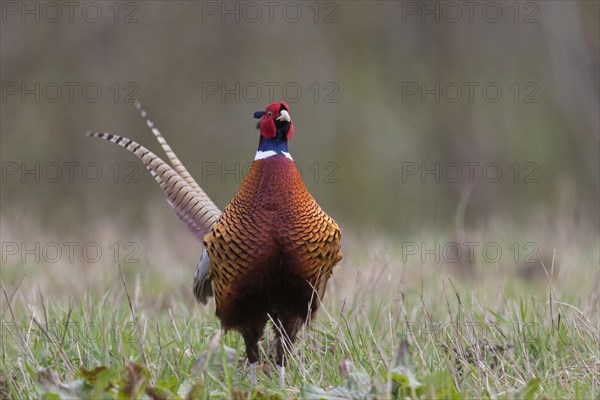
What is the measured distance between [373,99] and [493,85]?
2.17 metres

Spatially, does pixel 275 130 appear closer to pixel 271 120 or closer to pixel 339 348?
pixel 271 120

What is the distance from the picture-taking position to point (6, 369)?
3398 millimetres

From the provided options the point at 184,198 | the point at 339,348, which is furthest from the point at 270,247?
the point at 184,198

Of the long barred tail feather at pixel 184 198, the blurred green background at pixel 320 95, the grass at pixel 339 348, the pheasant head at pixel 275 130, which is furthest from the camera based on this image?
the blurred green background at pixel 320 95

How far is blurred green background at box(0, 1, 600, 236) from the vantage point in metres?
12.6

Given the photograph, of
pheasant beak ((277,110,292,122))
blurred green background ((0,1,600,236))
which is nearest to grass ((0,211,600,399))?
pheasant beak ((277,110,292,122))

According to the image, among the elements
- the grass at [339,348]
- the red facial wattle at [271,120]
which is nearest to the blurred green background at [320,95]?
the grass at [339,348]

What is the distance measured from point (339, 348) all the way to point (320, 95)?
10.9 m

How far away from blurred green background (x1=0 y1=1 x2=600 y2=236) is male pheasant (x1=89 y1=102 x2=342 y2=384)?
24.9ft

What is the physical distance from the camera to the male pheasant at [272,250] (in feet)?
12.6

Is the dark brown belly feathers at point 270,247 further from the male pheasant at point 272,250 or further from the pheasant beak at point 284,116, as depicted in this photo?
the pheasant beak at point 284,116

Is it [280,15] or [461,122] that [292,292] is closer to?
[461,122]

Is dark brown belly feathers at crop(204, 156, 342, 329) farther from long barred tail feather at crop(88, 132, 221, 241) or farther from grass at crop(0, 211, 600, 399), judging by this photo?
long barred tail feather at crop(88, 132, 221, 241)

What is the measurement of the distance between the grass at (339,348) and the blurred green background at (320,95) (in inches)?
266
